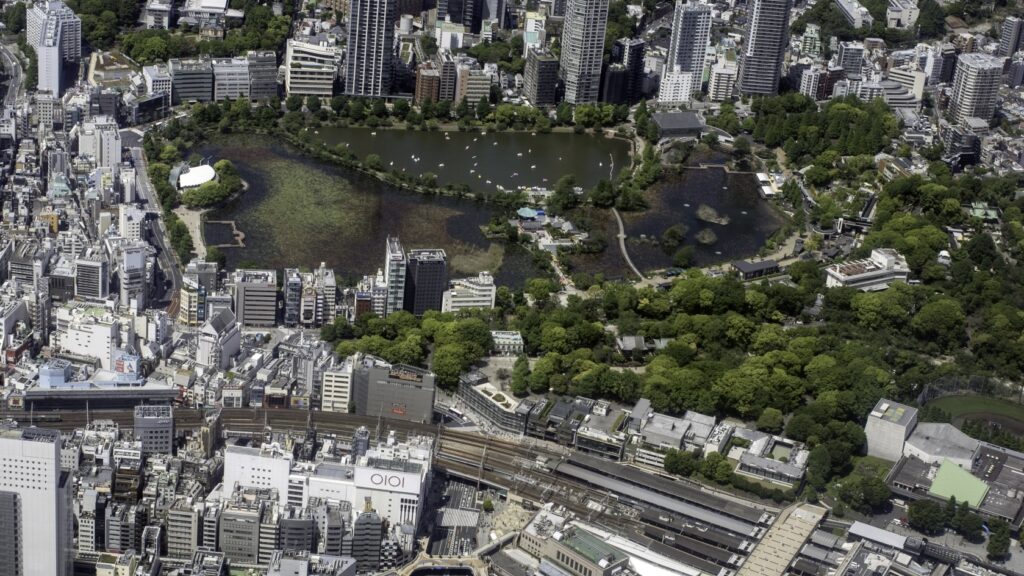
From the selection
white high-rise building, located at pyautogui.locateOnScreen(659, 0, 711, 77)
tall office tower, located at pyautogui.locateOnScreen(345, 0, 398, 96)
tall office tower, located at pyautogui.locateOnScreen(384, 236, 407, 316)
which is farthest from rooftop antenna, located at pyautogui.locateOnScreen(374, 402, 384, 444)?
white high-rise building, located at pyautogui.locateOnScreen(659, 0, 711, 77)

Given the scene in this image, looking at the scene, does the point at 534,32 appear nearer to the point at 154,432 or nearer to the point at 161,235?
the point at 161,235

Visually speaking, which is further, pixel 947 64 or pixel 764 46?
pixel 947 64

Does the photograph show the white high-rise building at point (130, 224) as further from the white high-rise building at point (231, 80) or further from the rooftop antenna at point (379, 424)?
the white high-rise building at point (231, 80)

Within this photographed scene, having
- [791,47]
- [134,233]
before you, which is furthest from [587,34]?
[134,233]

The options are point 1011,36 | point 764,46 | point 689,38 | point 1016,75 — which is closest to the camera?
point 689,38

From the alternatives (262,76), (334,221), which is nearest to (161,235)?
(334,221)
